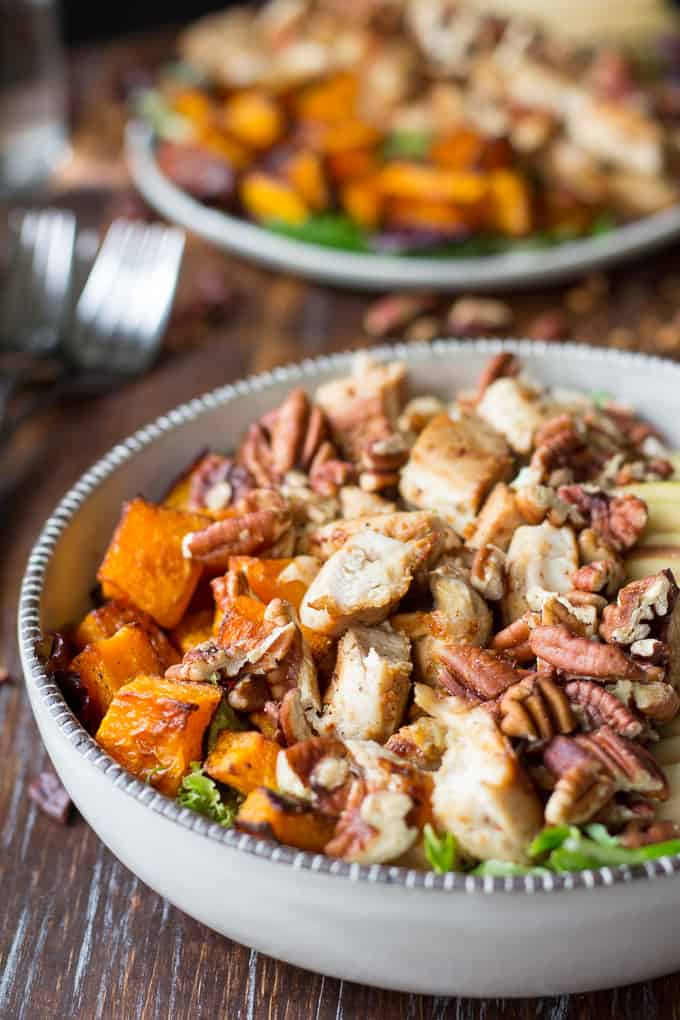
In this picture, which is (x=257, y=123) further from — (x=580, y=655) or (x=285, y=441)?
(x=580, y=655)

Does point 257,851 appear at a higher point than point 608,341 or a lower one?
higher

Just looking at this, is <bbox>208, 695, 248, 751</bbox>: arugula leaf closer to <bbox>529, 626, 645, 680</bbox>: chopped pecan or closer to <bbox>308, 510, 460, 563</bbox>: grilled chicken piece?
<bbox>308, 510, 460, 563</bbox>: grilled chicken piece

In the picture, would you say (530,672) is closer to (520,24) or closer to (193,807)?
(193,807)

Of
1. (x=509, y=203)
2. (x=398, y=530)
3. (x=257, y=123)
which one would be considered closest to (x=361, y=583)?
(x=398, y=530)

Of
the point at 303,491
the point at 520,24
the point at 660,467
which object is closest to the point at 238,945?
the point at 303,491

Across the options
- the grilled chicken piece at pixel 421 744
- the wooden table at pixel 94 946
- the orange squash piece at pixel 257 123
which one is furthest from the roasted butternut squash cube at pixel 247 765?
the orange squash piece at pixel 257 123
